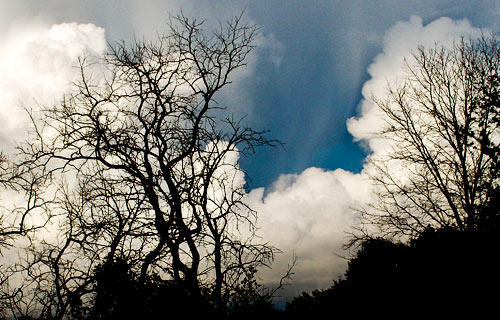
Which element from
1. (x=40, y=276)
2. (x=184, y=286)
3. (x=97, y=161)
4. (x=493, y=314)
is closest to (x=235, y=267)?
(x=184, y=286)

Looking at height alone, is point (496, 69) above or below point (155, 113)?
above

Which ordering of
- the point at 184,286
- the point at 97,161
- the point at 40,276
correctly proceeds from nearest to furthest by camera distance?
the point at 184,286, the point at 97,161, the point at 40,276

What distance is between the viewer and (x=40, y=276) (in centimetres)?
697

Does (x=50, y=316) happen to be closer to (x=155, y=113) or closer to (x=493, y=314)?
(x=155, y=113)

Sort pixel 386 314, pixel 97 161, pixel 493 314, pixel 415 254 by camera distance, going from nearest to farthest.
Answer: pixel 493 314 < pixel 97 161 < pixel 386 314 < pixel 415 254

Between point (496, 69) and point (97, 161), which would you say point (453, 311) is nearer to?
point (97, 161)

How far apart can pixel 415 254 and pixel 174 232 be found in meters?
7.48

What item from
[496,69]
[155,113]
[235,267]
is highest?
[496,69]

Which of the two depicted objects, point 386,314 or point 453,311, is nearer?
point 453,311

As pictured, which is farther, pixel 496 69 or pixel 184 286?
pixel 496 69

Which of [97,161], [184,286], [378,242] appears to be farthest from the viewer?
[378,242]

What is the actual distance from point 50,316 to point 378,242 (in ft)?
38.9

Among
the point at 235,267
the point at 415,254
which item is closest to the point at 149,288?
the point at 235,267

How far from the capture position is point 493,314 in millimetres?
6008
